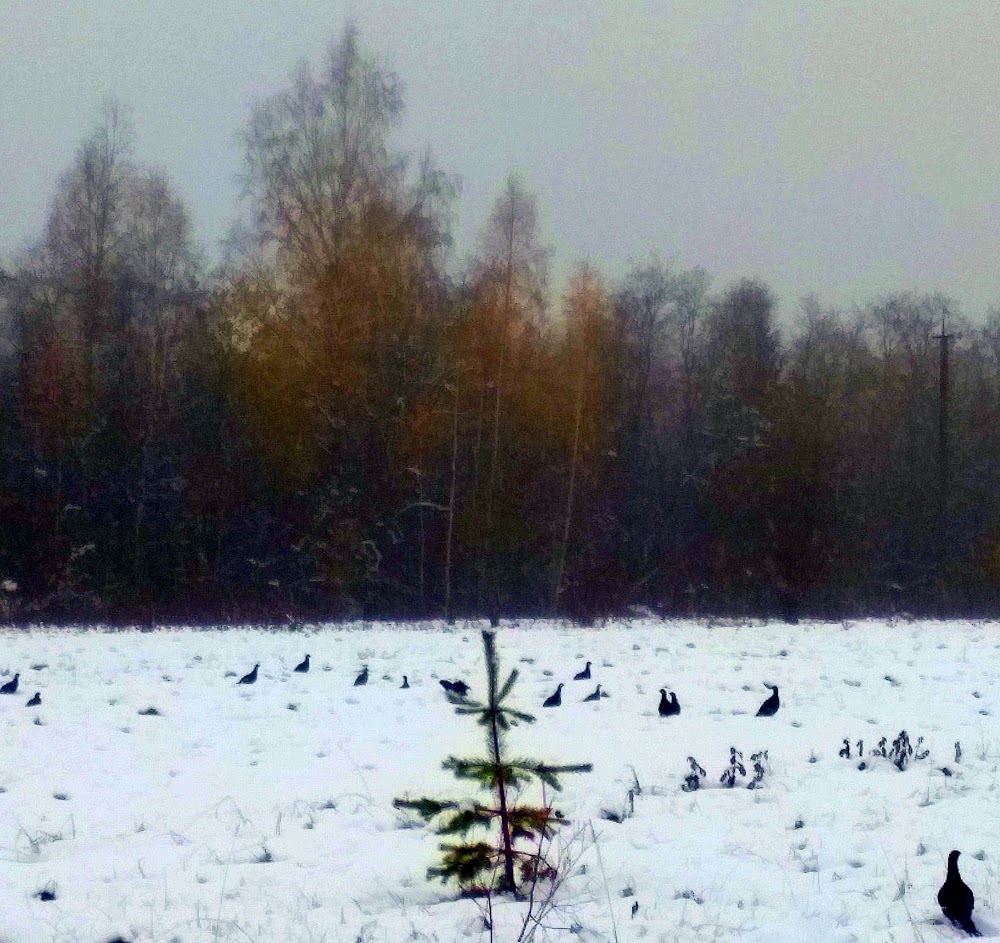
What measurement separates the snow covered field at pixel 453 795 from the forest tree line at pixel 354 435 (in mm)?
11607

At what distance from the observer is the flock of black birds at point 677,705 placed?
18.7ft

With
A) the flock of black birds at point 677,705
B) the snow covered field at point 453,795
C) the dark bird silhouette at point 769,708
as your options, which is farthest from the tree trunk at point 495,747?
→ the dark bird silhouette at point 769,708

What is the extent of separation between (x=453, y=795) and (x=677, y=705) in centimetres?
370

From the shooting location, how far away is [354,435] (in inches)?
1180

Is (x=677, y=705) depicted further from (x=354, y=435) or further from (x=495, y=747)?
(x=354, y=435)

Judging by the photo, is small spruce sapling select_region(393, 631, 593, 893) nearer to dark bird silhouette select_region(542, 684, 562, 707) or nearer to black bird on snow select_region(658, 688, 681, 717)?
black bird on snow select_region(658, 688, 681, 717)

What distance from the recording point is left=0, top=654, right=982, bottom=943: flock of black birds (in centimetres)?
570

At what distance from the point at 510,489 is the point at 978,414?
21.0 m

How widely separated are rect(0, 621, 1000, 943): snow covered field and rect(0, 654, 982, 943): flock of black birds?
10 centimetres

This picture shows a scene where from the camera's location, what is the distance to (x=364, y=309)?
29.3 meters

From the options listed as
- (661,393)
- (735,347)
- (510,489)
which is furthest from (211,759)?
(661,393)

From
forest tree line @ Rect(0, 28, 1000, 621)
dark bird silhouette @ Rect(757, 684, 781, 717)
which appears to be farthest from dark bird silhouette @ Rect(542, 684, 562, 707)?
forest tree line @ Rect(0, 28, 1000, 621)

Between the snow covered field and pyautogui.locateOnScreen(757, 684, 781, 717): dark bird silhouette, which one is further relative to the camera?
pyautogui.locateOnScreen(757, 684, 781, 717): dark bird silhouette

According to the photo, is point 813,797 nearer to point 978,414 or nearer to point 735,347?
point 735,347
